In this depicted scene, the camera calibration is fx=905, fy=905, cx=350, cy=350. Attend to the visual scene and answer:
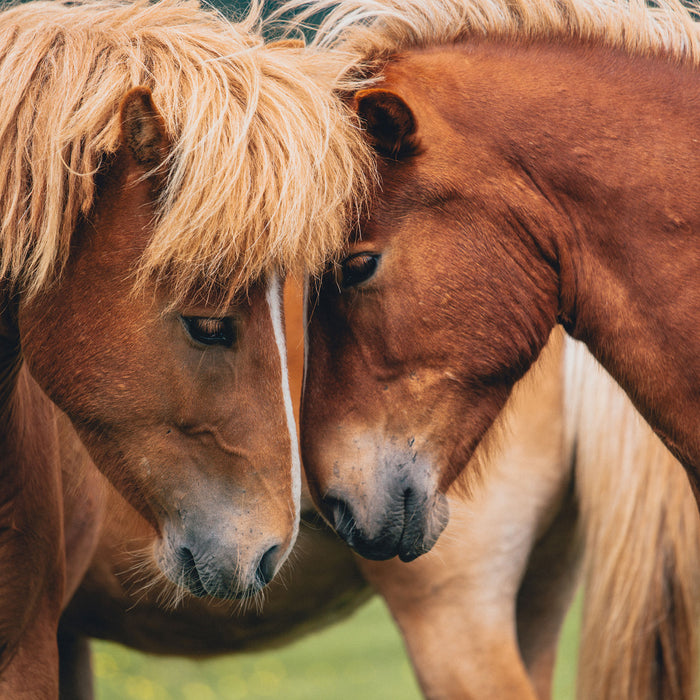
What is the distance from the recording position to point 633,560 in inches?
127

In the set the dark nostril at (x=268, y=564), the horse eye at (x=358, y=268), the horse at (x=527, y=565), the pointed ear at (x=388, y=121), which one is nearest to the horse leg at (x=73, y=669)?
the horse at (x=527, y=565)

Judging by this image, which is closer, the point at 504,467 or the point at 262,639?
the point at 504,467

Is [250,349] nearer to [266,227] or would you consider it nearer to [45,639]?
[266,227]

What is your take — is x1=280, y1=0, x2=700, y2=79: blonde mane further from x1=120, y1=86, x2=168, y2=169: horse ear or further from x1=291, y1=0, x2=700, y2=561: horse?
x1=120, y1=86, x2=168, y2=169: horse ear

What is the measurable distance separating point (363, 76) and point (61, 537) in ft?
5.08

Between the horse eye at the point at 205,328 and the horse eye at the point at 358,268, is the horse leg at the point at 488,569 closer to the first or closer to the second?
the horse eye at the point at 358,268

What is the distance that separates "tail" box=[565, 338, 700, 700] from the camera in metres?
3.18

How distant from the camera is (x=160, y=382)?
211 centimetres

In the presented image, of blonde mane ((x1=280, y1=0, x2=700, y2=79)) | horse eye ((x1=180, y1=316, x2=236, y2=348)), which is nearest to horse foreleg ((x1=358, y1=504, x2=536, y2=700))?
horse eye ((x1=180, y1=316, x2=236, y2=348))

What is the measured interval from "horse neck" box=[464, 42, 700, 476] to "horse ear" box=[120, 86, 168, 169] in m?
0.90

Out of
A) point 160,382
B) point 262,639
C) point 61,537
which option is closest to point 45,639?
point 61,537

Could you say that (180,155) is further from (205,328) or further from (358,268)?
(358,268)

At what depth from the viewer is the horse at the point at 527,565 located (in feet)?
10.5

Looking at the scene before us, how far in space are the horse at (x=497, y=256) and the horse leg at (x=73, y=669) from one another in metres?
1.83
